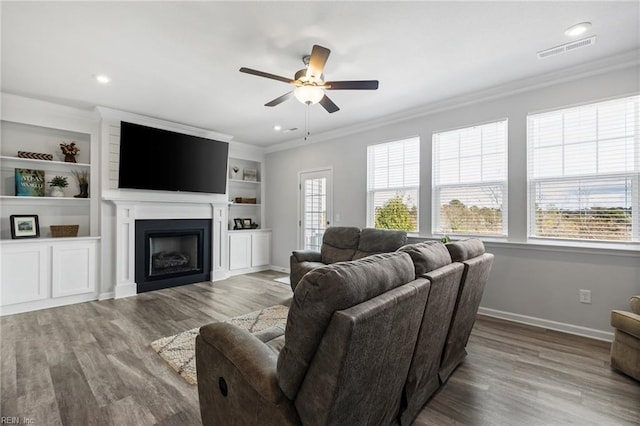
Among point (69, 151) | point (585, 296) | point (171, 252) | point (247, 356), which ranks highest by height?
point (69, 151)

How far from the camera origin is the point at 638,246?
2826mm

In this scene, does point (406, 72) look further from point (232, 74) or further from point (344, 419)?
point (344, 419)

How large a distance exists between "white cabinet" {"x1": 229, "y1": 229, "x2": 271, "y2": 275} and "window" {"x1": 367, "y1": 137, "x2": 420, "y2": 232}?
2564 millimetres

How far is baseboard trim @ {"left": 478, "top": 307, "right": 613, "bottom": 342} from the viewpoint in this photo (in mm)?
2953

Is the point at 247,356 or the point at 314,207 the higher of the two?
the point at 314,207

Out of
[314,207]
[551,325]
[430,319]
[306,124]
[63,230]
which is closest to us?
[430,319]

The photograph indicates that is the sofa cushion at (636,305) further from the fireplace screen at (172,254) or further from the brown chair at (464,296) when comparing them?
the fireplace screen at (172,254)

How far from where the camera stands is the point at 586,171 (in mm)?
3104

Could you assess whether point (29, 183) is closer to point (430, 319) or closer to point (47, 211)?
point (47, 211)

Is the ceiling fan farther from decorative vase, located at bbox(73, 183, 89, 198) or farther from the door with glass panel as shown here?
decorative vase, located at bbox(73, 183, 89, 198)

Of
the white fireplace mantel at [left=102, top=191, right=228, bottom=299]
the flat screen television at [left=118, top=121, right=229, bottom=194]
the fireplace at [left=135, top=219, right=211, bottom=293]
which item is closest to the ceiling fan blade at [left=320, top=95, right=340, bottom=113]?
the flat screen television at [left=118, top=121, right=229, bottom=194]

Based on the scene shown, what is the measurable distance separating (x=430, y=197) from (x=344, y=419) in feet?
11.6

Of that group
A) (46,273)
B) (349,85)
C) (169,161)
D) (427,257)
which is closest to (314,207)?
(169,161)

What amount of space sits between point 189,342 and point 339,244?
2.49 m
